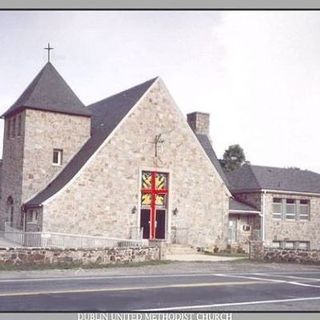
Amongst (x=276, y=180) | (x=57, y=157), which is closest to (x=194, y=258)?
(x=276, y=180)

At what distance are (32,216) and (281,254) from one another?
795 centimetres

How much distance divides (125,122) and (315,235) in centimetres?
761

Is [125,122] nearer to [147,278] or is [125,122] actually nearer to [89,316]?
[147,278]

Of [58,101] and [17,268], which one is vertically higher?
[58,101]

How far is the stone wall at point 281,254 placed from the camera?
1848cm

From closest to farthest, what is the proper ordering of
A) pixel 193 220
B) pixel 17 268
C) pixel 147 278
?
1. pixel 147 278
2. pixel 17 268
3. pixel 193 220

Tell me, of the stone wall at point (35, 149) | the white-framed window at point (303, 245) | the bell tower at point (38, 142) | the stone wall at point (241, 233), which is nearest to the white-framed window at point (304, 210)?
the white-framed window at point (303, 245)

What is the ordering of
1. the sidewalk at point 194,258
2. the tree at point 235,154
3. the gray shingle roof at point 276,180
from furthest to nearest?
1. the sidewalk at point 194,258
2. the gray shingle roof at point 276,180
3. the tree at point 235,154

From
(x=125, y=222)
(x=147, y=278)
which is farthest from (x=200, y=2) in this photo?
(x=125, y=222)

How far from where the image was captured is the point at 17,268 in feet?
47.8

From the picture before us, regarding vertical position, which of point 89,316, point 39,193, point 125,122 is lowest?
point 89,316

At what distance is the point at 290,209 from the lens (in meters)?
18.9

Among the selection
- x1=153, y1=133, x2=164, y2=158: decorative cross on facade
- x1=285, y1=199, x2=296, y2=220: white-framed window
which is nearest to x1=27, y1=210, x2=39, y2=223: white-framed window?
x1=153, y1=133, x2=164, y2=158: decorative cross on facade

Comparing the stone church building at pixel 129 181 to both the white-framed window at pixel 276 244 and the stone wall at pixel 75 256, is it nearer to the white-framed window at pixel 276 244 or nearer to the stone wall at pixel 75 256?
the white-framed window at pixel 276 244
